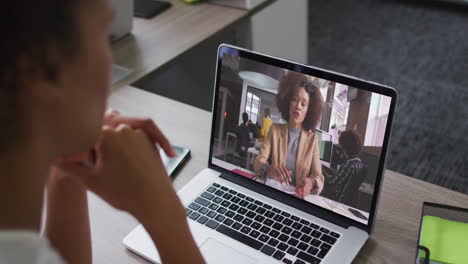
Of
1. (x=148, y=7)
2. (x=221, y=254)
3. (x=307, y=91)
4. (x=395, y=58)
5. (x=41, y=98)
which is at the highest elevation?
(x=41, y=98)

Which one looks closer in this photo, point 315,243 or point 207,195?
point 315,243

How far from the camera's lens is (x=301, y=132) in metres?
0.94

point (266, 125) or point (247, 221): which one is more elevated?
point (266, 125)

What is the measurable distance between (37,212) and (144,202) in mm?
210

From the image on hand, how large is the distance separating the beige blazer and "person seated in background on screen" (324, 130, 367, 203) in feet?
0.08

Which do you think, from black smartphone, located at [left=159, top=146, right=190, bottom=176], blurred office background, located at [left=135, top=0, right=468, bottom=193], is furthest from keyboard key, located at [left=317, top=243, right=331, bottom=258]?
blurred office background, located at [left=135, top=0, right=468, bottom=193]

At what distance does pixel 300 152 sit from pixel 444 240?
0.29m

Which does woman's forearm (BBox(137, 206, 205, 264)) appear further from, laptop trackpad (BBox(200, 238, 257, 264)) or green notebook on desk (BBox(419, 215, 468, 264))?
green notebook on desk (BBox(419, 215, 468, 264))

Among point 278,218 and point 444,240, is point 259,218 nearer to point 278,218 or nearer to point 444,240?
point 278,218

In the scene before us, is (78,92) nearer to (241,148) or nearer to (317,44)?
(241,148)

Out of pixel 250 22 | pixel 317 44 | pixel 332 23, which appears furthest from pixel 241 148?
pixel 332 23

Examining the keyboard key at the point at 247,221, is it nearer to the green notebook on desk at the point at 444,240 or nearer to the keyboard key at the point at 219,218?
the keyboard key at the point at 219,218

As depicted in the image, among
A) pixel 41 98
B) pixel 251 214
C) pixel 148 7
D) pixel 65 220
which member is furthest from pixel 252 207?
pixel 148 7

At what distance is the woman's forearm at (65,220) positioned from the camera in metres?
0.79
